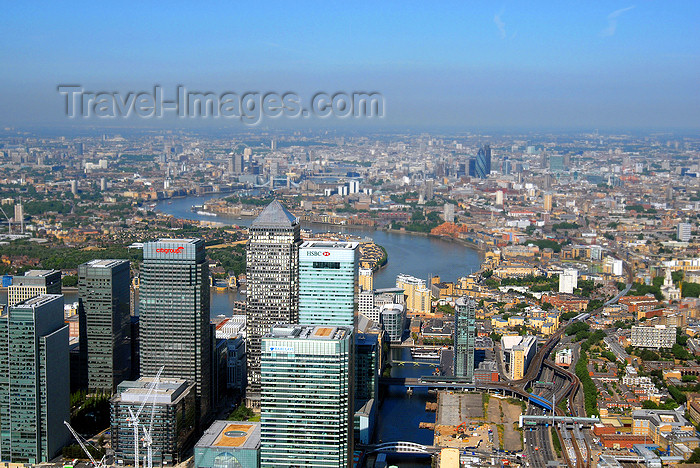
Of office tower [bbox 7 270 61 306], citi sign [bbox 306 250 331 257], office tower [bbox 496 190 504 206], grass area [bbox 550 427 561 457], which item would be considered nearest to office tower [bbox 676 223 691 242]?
office tower [bbox 496 190 504 206]

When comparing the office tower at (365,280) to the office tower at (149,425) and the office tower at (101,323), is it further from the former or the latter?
the office tower at (149,425)

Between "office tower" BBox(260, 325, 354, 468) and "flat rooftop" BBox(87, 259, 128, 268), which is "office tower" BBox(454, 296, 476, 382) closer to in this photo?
"office tower" BBox(260, 325, 354, 468)

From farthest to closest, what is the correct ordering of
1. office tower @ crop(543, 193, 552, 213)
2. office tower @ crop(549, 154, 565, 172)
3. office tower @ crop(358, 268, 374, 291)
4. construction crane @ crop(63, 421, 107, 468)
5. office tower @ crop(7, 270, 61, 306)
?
office tower @ crop(549, 154, 565, 172) → office tower @ crop(543, 193, 552, 213) → office tower @ crop(358, 268, 374, 291) → office tower @ crop(7, 270, 61, 306) → construction crane @ crop(63, 421, 107, 468)

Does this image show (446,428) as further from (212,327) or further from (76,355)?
(76,355)

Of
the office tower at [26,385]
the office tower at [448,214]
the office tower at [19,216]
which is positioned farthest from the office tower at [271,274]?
the office tower at [448,214]

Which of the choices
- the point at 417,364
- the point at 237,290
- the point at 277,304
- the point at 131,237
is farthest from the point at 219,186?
the point at 277,304
